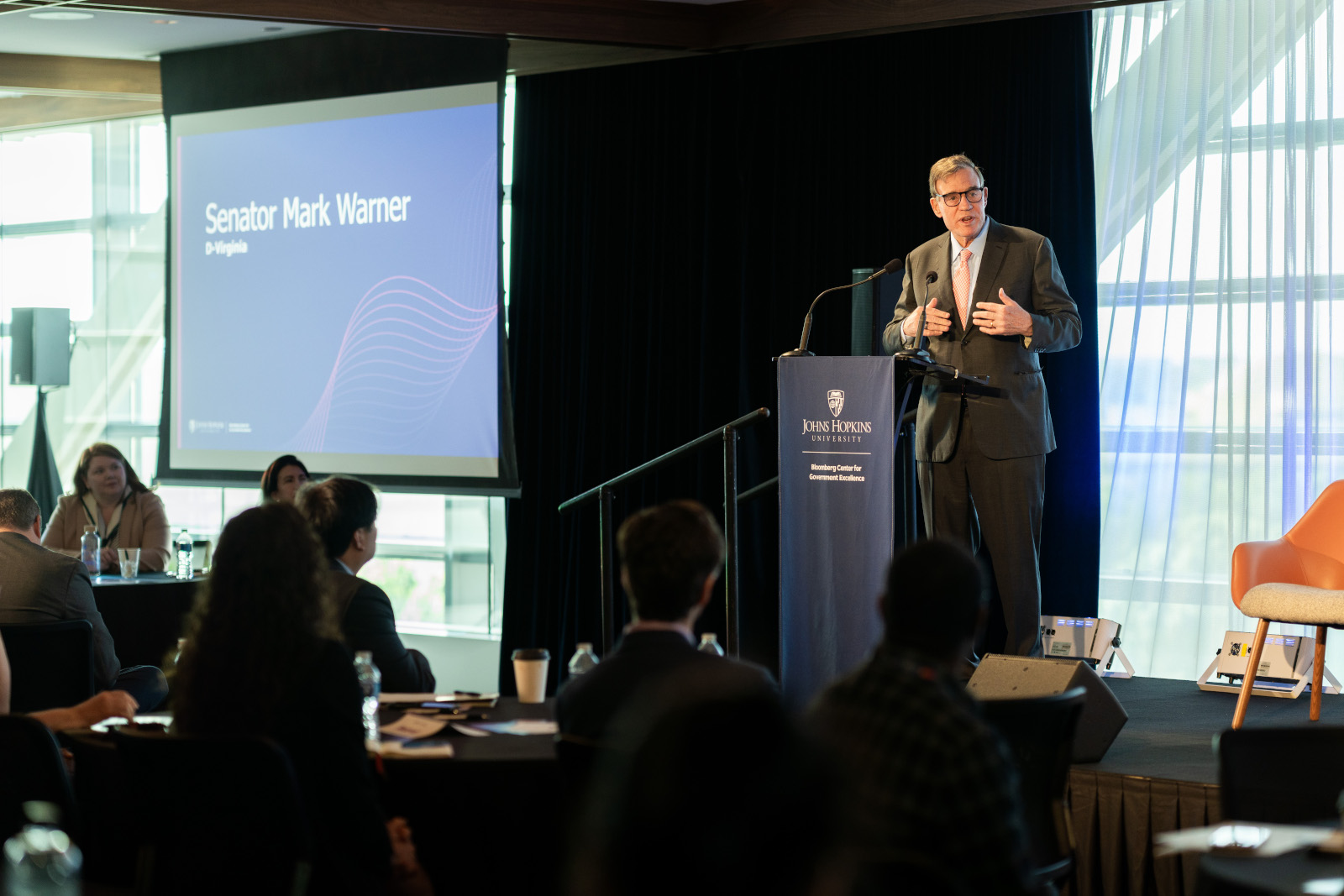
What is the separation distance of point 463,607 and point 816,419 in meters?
3.68

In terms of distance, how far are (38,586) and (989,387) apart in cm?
310

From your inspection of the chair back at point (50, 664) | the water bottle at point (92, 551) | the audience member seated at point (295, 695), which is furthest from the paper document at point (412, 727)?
the water bottle at point (92, 551)

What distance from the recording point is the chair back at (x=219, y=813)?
6.82ft

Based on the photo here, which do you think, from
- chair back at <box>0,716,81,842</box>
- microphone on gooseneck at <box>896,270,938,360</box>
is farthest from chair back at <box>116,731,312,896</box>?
microphone on gooseneck at <box>896,270,938,360</box>

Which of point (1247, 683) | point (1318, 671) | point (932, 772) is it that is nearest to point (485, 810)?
point (932, 772)

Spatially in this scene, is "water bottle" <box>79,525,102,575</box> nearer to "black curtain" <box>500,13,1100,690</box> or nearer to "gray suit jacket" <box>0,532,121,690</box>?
"gray suit jacket" <box>0,532,121,690</box>

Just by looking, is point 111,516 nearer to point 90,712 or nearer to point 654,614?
point 90,712

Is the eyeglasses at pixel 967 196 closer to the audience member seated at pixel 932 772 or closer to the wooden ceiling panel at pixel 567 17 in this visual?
the wooden ceiling panel at pixel 567 17

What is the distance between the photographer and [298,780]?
7.44 ft

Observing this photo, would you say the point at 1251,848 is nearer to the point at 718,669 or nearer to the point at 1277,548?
the point at 718,669

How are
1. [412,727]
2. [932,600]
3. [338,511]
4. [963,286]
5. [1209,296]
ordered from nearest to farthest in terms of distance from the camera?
[932,600]
[412,727]
[338,511]
[963,286]
[1209,296]

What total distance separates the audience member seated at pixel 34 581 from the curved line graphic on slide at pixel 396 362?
8.08ft

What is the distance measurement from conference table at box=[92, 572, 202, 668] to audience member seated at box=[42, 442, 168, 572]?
0.36 m

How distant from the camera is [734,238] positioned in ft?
20.4
